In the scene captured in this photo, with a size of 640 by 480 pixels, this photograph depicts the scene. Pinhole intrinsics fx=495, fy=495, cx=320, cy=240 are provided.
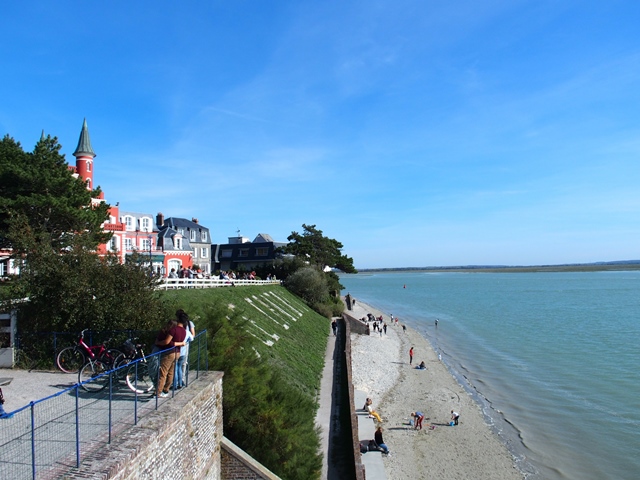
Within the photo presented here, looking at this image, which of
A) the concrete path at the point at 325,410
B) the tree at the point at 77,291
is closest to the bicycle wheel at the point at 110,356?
the tree at the point at 77,291

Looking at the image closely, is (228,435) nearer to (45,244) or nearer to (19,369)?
(19,369)

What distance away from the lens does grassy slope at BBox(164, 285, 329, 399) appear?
66.2 ft

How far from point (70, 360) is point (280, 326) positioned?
17204mm

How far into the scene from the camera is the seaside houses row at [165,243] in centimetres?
4009

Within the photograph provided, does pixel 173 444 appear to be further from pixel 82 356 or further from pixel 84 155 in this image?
pixel 84 155

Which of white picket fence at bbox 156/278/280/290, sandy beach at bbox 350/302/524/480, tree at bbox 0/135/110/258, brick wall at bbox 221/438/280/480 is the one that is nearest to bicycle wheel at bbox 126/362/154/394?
brick wall at bbox 221/438/280/480

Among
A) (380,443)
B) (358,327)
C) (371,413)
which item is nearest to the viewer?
(380,443)

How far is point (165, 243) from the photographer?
50906mm

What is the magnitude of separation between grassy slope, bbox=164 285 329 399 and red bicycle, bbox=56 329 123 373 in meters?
2.48

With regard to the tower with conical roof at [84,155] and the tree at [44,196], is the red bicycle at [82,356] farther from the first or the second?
the tower with conical roof at [84,155]

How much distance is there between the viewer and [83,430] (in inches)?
289

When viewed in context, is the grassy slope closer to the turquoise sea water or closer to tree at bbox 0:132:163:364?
tree at bbox 0:132:163:364

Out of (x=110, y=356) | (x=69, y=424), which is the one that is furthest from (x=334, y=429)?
Answer: (x=69, y=424)

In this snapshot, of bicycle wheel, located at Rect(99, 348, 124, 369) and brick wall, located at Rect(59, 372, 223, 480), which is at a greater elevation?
bicycle wheel, located at Rect(99, 348, 124, 369)
